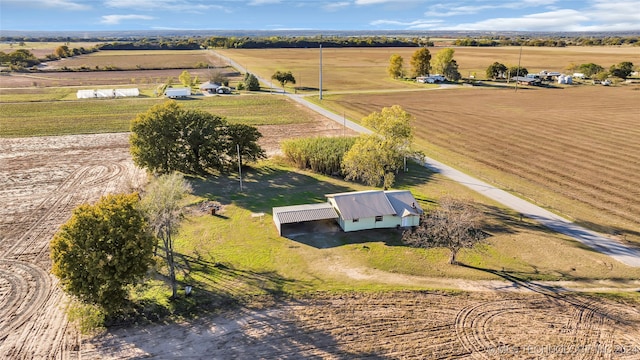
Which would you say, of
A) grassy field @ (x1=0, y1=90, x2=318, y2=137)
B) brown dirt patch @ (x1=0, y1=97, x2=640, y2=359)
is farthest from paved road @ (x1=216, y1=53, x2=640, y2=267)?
grassy field @ (x1=0, y1=90, x2=318, y2=137)

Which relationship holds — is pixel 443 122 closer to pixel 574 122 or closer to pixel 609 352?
pixel 574 122

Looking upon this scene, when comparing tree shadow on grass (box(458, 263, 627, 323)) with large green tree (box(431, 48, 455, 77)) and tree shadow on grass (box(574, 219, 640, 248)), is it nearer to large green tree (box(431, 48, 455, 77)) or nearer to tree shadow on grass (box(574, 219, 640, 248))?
tree shadow on grass (box(574, 219, 640, 248))

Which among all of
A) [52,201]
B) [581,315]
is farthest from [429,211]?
[52,201]

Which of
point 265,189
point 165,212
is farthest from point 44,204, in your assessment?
point 165,212

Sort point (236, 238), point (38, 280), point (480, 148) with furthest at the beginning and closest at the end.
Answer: point (480, 148)
point (236, 238)
point (38, 280)

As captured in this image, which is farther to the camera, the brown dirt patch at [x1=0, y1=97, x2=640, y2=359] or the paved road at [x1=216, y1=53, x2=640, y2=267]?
the paved road at [x1=216, y1=53, x2=640, y2=267]

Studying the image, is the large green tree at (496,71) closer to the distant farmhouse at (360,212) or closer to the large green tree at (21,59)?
the distant farmhouse at (360,212)

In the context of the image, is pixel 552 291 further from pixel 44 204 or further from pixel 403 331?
pixel 44 204
